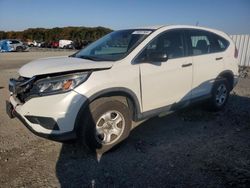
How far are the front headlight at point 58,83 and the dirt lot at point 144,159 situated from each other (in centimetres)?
105

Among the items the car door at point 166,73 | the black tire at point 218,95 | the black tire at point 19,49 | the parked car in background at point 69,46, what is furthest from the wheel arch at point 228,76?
the parked car in background at point 69,46

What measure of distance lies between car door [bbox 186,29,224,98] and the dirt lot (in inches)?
29.9

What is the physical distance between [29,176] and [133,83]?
1849 mm

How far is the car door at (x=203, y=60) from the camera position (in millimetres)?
4566

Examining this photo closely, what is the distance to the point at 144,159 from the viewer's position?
352 cm

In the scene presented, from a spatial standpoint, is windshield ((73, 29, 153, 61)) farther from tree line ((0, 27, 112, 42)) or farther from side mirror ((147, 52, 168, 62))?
tree line ((0, 27, 112, 42))

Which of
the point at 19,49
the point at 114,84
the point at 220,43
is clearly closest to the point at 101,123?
the point at 114,84

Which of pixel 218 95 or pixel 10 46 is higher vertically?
pixel 10 46

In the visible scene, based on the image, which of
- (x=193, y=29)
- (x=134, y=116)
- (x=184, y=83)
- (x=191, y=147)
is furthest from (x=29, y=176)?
(x=193, y=29)

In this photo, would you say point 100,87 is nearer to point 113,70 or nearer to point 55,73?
point 113,70

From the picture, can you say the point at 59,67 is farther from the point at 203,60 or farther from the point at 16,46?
the point at 16,46

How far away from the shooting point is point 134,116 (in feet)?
12.6

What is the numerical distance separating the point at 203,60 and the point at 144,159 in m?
2.31

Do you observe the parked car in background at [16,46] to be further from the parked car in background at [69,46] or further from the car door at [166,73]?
the car door at [166,73]
